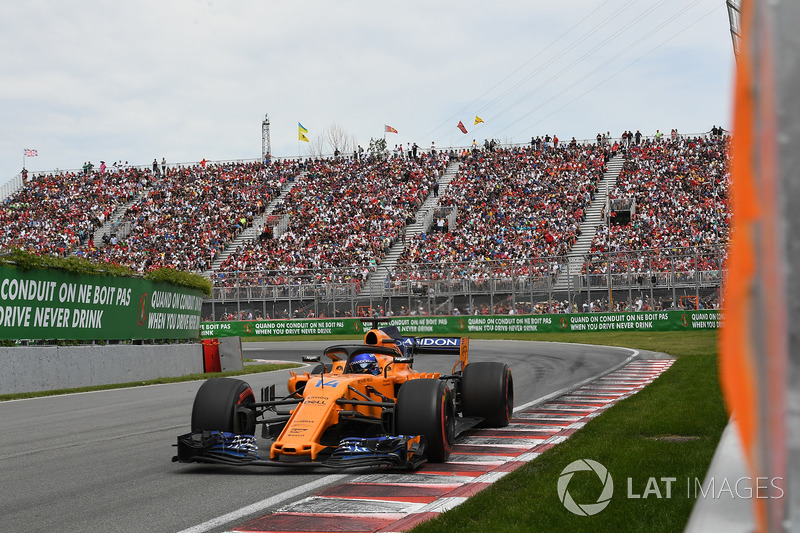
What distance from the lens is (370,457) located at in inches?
288

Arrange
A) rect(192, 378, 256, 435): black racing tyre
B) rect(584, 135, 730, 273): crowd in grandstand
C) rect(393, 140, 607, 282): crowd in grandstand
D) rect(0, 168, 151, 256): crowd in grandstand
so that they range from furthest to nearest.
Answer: rect(0, 168, 151, 256): crowd in grandstand → rect(393, 140, 607, 282): crowd in grandstand → rect(584, 135, 730, 273): crowd in grandstand → rect(192, 378, 256, 435): black racing tyre

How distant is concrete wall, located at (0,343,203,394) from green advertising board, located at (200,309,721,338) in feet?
41.6

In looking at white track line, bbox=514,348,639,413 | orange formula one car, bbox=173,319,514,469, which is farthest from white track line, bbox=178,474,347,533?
white track line, bbox=514,348,639,413

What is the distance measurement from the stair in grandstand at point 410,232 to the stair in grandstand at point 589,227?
8.25 meters

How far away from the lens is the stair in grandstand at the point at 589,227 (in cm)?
3531

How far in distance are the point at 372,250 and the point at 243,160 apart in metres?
17.8

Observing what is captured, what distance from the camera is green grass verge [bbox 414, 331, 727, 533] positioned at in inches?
212

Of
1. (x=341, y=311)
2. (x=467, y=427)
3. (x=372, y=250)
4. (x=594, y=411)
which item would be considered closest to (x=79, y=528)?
(x=467, y=427)

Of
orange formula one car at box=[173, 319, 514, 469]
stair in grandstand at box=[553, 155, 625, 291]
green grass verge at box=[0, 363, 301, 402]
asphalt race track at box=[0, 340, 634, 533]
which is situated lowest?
asphalt race track at box=[0, 340, 634, 533]

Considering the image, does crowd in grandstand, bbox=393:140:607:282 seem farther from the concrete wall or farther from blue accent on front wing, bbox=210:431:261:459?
blue accent on front wing, bbox=210:431:261:459

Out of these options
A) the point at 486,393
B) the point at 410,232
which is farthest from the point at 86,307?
the point at 410,232

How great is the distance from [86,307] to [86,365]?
1218mm

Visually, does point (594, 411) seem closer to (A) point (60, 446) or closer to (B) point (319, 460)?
(B) point (319, 460)

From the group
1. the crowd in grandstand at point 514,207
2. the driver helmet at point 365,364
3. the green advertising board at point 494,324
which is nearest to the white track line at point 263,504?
the driver helmet at point 365,364
